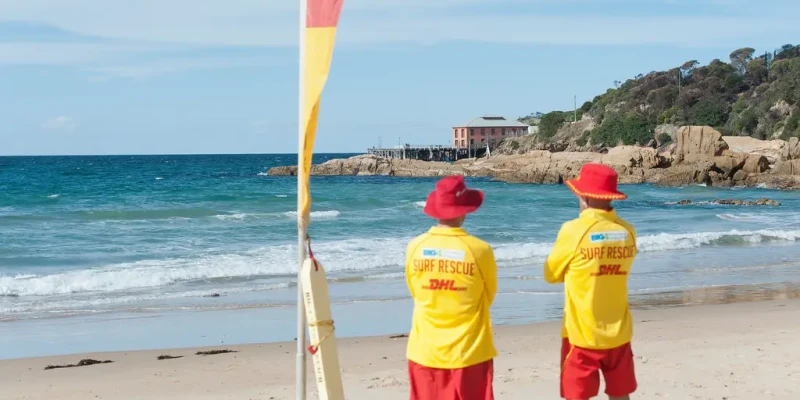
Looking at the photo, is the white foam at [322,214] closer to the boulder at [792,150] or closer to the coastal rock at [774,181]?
the coastal rock at [774,181]

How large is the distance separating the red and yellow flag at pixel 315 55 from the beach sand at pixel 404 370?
2.93 m

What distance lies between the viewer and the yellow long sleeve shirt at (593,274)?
4746 millimetres

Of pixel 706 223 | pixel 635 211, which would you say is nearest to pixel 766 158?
pixel 635 211

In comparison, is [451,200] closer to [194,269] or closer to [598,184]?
[598,184]

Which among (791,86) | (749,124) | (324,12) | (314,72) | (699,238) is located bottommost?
(699,238)

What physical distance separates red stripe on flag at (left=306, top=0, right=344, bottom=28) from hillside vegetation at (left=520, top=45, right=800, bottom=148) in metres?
64.5

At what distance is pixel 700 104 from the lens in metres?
84.4

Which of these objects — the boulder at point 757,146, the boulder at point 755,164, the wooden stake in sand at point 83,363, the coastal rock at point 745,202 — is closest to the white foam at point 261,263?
the wooden stake in sand at point 83,363

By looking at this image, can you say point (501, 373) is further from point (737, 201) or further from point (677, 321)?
point (737, 201)

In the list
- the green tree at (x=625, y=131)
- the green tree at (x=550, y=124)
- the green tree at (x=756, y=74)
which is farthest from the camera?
the green tree at (x=550, y=124)

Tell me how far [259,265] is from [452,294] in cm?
1328

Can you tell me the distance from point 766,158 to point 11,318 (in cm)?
5184

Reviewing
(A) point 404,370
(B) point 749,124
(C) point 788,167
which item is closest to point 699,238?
(A) point 404,370

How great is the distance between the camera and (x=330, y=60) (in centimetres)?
463
